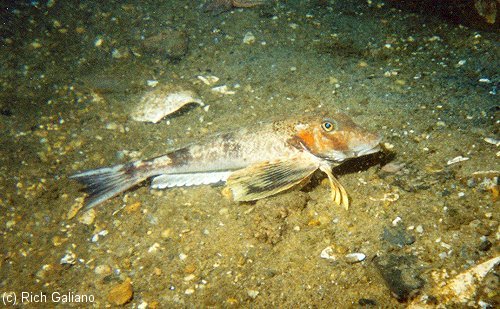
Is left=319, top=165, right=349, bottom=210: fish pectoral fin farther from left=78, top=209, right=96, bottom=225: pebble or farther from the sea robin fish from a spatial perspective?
left=78, top=209, right=96, bottom=225: pebble

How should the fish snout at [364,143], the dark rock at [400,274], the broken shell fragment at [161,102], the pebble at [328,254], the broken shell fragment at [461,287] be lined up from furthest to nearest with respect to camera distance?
the broken shell fragment at [161,102], the fish snout at [364,143], the pebble at [328,254], the dark rock at [400,274], the broken shell fragment at [461,287]

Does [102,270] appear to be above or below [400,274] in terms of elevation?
below

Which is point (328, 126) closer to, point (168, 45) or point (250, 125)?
point (250, 125)

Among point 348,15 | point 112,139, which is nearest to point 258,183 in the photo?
point 112,139

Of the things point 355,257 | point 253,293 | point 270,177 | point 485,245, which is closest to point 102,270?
point 253,293

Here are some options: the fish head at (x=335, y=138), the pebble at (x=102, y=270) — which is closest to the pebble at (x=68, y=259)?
the pebble at (x=102, y=270)

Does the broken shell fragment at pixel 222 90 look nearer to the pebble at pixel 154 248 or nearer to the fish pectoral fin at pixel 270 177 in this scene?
the fish pectoral fin at pixel 270 177

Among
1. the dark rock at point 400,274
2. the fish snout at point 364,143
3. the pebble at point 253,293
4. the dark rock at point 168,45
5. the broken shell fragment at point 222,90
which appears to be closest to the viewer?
the dark rock at point 400,274
